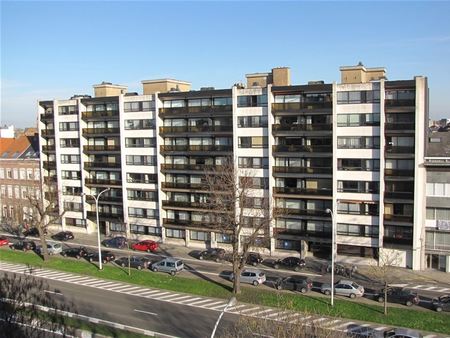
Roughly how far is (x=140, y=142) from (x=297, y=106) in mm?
25643

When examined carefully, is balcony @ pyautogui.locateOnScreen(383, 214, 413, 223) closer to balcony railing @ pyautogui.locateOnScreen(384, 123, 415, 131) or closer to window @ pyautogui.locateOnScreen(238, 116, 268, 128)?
balcony railing @ pyautogui.locateOnScreen(384, 123, 415, 131)

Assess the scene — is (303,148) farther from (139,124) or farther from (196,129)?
(139,124)

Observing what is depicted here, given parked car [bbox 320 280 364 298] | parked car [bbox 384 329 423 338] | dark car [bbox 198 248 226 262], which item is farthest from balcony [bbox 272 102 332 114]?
parked car [bbox 384 329 423 338]

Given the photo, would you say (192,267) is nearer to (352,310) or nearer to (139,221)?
(139,221)

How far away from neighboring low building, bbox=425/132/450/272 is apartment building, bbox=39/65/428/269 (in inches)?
47.3

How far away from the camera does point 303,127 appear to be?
6303 centimetres

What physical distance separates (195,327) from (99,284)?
707 inches

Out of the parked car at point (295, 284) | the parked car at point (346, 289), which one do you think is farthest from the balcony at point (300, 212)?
the parked car at point (346, 289)

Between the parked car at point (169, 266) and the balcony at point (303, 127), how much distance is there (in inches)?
830

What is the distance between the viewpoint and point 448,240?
5841 cm

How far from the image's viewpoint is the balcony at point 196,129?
67.9 meters

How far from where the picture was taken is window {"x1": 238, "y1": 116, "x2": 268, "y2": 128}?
65500 millimetres

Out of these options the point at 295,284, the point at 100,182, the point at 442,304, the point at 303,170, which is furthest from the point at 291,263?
the point at 100,182

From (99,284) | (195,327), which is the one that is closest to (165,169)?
(99,284)
